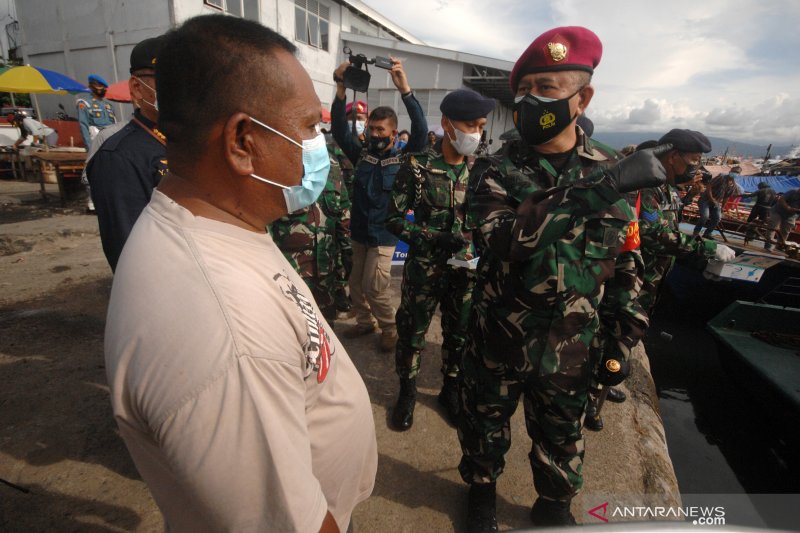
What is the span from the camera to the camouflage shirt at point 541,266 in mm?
1768

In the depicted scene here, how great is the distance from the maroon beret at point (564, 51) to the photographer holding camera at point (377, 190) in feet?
6.19

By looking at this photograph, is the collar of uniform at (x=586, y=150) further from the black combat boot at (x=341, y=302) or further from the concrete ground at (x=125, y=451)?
the black combat boot at (x=341, y=302)

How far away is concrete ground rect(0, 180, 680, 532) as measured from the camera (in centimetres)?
214

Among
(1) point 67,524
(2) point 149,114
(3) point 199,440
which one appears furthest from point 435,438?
(2) point 149,114

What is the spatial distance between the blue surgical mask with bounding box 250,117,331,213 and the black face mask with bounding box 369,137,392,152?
2631mm

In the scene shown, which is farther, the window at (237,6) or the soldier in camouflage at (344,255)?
the window at (237,6)

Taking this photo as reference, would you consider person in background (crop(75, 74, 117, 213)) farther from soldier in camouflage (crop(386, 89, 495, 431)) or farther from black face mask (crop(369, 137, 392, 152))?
soldier in camouflage (crop(386, 89, 495, 431))

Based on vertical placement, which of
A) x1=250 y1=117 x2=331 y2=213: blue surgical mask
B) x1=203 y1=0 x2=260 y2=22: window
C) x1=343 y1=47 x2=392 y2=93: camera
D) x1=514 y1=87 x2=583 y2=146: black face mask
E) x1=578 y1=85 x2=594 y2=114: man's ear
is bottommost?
x1=250 y1=117 x2=331 y2=213: blue surgical mask

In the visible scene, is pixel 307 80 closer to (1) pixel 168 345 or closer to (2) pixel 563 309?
(1) pixel 168 345

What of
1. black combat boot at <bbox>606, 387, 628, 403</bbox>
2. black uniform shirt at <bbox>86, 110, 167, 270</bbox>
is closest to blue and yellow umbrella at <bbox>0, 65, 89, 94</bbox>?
black uniform shirt at <bbox>86, 110, 167, 270</bbox>

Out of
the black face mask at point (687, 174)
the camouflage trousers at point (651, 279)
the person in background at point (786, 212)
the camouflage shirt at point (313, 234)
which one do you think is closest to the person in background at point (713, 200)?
the person in background at point (786, 212)

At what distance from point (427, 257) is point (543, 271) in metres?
1.27

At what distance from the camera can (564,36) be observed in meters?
1.82

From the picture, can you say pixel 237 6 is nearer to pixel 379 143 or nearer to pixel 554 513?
pixel 379 143
